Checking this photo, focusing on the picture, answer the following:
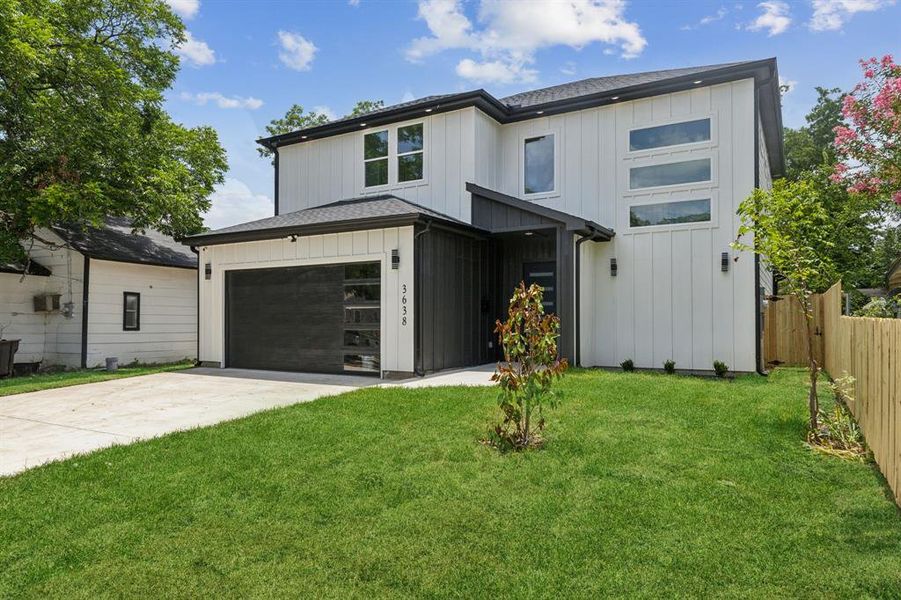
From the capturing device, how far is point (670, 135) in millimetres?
10328

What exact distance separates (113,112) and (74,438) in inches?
387

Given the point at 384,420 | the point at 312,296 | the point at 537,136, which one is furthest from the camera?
the point at 537,136

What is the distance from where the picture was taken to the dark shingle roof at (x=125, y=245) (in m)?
13.0

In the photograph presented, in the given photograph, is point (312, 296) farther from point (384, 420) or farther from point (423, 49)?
point (423, 49)

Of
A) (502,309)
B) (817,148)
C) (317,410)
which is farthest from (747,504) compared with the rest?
(817,148)

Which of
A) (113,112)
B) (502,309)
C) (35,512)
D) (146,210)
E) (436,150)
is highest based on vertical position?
(113,112)

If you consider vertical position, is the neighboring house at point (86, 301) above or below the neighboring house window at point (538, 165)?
below

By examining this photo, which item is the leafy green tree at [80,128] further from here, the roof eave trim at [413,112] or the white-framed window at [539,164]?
the white-framed window at [539,164]

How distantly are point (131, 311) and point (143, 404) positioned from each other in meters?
7.99

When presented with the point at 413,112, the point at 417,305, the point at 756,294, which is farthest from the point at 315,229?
the point at 756,294

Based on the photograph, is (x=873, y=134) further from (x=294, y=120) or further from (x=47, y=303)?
(x=294, y=120)

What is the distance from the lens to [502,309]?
1171 cm

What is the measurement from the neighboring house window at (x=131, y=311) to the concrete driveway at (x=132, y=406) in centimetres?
436

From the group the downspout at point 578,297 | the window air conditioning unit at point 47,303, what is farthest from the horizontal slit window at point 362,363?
the window air conditioning unit at point 47,303
